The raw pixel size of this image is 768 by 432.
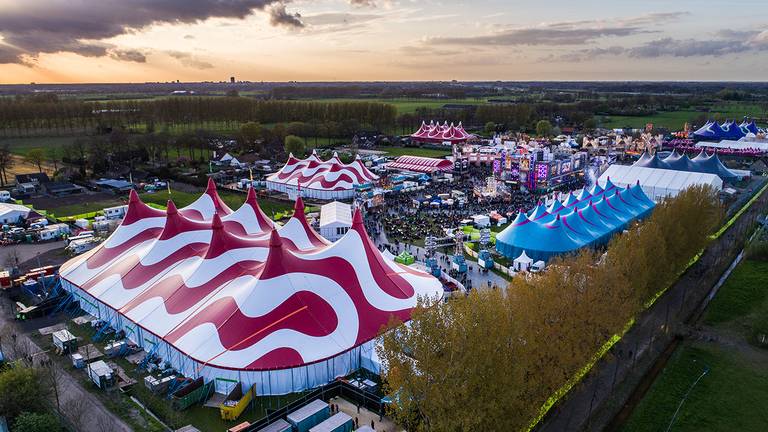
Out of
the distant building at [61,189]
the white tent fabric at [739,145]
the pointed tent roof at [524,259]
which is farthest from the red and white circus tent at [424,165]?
the white tent fabric at [739,145]

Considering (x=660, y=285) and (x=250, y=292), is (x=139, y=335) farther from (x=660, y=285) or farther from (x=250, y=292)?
(x=660, y=285)

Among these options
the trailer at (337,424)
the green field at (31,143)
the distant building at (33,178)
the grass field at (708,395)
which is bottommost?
the grass field at (708,395)

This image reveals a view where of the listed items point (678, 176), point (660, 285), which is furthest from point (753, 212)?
point (660, 285)

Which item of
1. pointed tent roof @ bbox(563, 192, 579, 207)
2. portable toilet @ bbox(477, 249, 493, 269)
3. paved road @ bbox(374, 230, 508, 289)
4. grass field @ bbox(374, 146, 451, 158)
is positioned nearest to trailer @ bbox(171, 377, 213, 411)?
paved road @ bbox(374, 230, 508, 289)

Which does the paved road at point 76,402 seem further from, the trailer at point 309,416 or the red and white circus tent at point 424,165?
the red and white circus tent at point 424,165

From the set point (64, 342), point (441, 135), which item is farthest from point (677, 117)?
point (64, 342)

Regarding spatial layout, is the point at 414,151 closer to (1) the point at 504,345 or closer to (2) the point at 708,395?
(2) the point at 708,395
